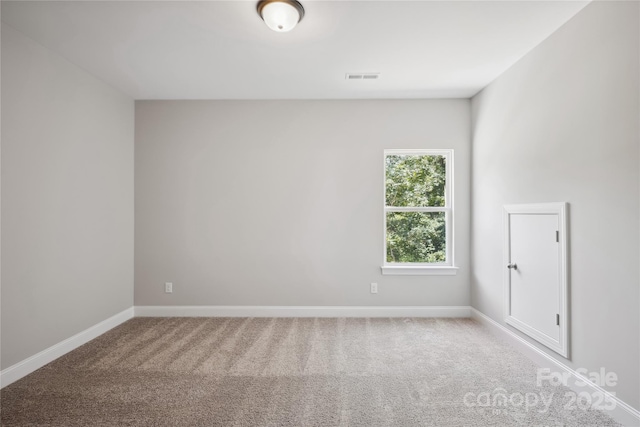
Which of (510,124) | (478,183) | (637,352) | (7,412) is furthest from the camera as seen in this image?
(478,183)

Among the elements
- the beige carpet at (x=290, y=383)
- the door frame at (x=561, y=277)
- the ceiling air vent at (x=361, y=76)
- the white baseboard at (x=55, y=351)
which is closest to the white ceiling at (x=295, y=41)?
the ceiling air vent at (x=361, y=76)

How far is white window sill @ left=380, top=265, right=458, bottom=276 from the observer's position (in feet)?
13.1

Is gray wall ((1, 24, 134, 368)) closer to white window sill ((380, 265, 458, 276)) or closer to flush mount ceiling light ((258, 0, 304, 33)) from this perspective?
flush mount ceiling light ((258, 0, 304, 33))

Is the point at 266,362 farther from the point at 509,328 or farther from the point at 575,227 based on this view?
the point at 575,227

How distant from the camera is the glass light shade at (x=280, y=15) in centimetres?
214

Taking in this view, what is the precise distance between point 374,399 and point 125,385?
71.1 inches

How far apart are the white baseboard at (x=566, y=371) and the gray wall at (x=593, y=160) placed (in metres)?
0.06

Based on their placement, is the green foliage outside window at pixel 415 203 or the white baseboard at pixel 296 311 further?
the green foliage outside window at pixel 415 203

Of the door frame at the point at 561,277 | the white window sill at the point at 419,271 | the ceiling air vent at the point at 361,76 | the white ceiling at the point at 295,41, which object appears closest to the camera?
the white ceiling at the point at 295,41

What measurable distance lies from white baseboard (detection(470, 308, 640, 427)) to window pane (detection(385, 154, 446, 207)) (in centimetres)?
149

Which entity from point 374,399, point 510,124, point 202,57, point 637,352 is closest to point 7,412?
point 374,399

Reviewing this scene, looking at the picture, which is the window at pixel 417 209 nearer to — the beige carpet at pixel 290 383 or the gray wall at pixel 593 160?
the beige carpet at pixel 290 383

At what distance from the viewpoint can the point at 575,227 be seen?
236 centimetres

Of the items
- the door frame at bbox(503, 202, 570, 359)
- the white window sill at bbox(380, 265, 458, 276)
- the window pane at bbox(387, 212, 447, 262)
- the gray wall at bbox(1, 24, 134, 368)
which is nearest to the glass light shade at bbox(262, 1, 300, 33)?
the gray wall at bbox(1, 24, 134, 368)
